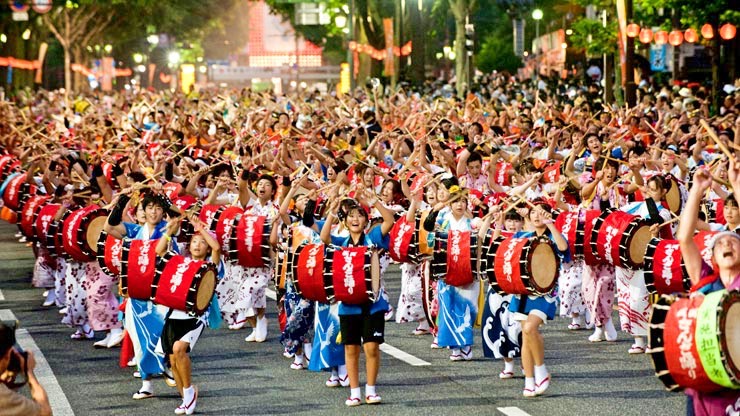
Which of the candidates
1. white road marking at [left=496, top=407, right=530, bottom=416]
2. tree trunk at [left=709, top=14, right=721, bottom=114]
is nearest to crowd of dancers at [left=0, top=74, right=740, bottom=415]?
white road marking at [left=496, top=407, right=530, bottom=416]

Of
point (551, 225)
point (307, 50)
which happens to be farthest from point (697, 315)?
point (307, 50)

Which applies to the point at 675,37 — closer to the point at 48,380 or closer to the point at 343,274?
the point at 48,380

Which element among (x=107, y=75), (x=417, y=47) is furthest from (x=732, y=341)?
(x=107, y=75)

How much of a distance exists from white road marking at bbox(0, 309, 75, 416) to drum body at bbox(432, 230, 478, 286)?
3.36m

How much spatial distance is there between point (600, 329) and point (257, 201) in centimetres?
356

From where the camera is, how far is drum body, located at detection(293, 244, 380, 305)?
12.4m

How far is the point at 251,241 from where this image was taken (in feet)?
51.5

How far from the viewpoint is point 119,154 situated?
24719mm

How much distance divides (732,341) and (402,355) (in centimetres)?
682

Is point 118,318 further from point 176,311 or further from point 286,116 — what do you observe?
point 286,116

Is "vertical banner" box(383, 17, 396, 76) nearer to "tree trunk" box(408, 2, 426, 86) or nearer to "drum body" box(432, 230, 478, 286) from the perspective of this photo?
"tree trunk" box(408, 2, 426, 86)

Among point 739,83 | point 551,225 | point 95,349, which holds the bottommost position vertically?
point 95,349

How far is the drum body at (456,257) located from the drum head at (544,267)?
1.51 meters

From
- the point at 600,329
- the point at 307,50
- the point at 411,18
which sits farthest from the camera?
the point at 307,50
